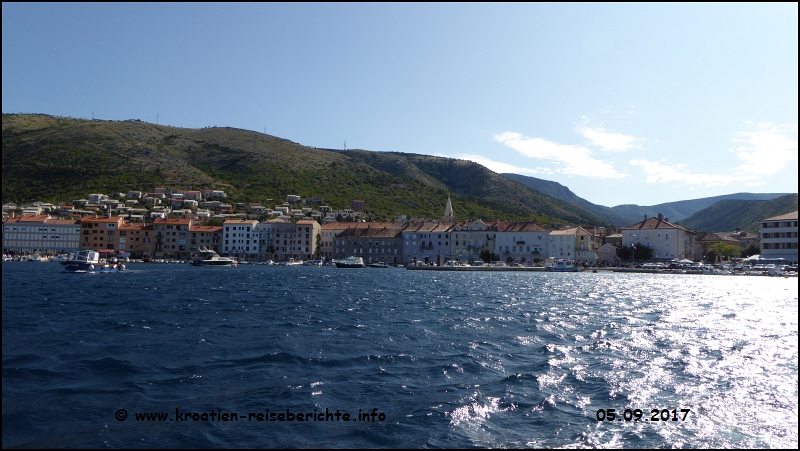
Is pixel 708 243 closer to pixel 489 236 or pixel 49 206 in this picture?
pixel 489 236

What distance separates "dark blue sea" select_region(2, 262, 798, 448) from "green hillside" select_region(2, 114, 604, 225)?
93.7 meters

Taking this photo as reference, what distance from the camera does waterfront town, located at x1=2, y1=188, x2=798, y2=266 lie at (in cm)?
8494

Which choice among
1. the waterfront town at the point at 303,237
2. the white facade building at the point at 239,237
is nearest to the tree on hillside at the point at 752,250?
the waterfront town at the point at 303,237

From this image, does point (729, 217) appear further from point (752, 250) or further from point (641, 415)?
point (641, 415)

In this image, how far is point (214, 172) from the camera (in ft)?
440

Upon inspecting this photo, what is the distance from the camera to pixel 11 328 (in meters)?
15.3

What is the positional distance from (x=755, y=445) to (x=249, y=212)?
111 meters

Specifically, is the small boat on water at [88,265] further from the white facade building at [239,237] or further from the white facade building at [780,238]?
the white facade building at [780,238]

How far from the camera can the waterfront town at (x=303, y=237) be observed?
84.9m

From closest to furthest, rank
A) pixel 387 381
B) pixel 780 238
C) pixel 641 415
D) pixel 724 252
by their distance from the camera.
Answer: pixel 641 415, pixel 387 381, pixel 780 238, pixel 724 252

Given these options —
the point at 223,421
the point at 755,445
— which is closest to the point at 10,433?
the point at 223,421

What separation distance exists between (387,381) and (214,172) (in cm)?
13240

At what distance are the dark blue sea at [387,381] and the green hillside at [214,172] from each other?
9374cm

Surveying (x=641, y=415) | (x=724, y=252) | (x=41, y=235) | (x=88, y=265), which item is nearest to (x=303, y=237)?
(x=41, y=235)
